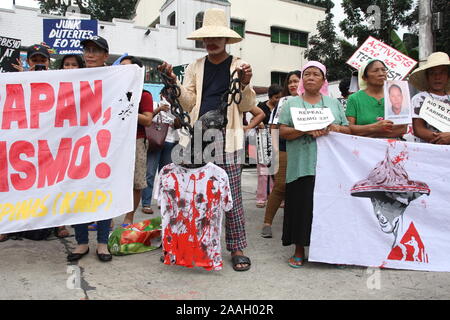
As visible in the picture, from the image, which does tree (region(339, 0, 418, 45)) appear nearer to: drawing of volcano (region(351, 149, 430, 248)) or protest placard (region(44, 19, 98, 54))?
protest placard (region(44, 19, 98, 54))

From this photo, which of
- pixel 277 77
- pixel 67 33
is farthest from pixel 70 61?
pixel 277 77

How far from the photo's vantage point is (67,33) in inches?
414

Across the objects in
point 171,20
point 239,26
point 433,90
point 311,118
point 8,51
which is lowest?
point 311,118

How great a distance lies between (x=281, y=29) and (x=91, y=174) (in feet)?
72.2

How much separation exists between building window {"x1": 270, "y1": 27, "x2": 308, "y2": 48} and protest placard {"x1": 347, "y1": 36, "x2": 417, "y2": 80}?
18.5 meters

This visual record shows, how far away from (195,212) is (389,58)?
3.52 metres

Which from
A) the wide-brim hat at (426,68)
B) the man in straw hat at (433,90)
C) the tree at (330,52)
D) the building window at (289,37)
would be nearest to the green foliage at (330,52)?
the tree at (330,52)

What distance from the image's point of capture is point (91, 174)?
10.6 ft

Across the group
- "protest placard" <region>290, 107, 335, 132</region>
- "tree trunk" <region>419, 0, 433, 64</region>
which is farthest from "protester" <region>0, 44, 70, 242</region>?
"tree trunk" <region>419, 0, 433, 64</region>

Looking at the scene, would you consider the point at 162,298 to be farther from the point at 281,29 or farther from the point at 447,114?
the point at 281,29

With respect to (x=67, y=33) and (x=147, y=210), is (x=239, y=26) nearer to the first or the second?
(x=67, y=33)

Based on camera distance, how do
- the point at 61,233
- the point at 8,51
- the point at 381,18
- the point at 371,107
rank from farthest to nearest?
the point at 381,18
the point at 8,51
the point at 61,233
the point at 371,107

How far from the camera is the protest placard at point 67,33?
10256 millimetres
